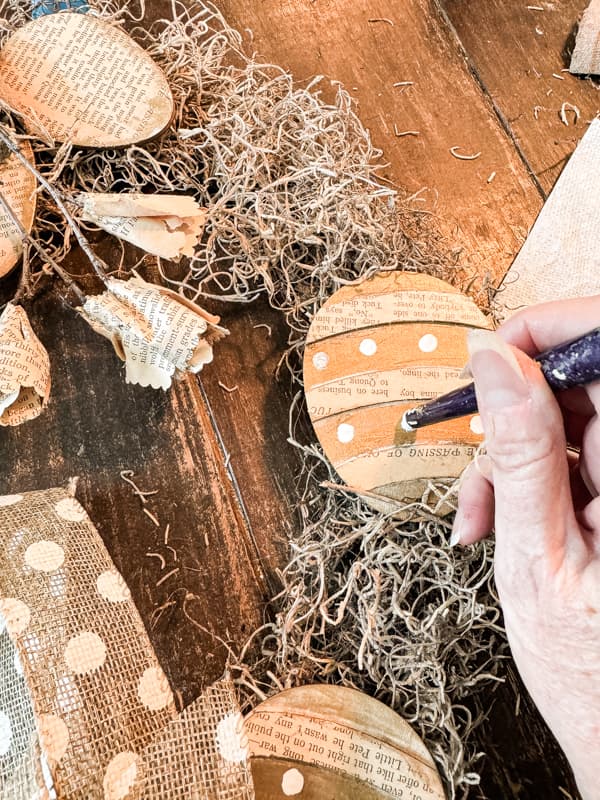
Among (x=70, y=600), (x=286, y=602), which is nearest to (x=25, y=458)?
(x=70, y=600)

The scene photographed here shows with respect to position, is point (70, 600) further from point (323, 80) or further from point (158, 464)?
point (323, 80)

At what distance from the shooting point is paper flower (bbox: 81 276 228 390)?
62 centimetres

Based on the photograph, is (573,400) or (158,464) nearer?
(573,400)

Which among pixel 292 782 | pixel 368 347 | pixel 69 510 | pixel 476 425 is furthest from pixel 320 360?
pixel 292 782

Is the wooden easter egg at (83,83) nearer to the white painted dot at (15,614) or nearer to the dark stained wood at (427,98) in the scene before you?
the dark stained wood at (427,98)

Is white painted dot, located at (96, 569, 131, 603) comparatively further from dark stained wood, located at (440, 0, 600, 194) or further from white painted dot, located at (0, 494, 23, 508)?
dark stained wood, located at (440, 0, 600, 194)

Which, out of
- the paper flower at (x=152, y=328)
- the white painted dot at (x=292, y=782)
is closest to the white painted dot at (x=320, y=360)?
the paper flower at (x=152, y=328)

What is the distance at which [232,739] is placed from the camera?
22.6 inches

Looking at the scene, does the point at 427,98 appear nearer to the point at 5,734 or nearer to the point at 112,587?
the point at 112,587

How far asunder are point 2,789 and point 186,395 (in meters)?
0.41

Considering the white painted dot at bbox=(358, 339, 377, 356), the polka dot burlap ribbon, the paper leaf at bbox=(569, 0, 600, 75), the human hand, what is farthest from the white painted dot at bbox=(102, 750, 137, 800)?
the paper leaf at bbox=(569, 0, 600, 75)

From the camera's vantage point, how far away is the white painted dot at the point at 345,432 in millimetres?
690

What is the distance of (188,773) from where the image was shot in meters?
0.56

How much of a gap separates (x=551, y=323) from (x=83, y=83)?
0.62 m
